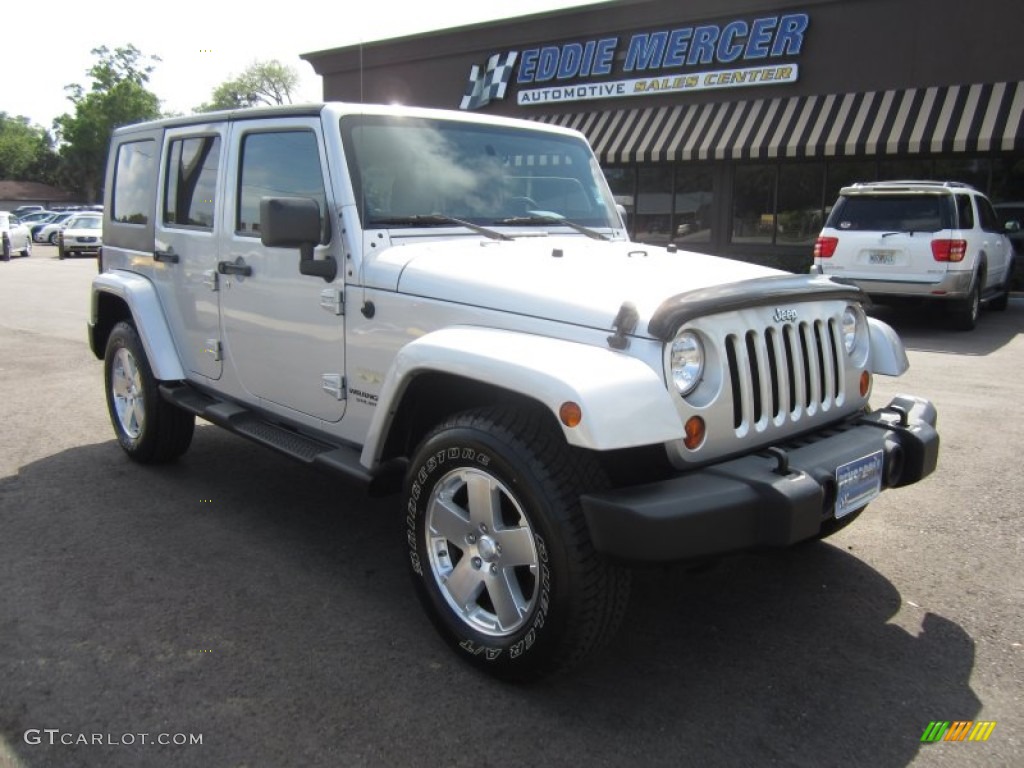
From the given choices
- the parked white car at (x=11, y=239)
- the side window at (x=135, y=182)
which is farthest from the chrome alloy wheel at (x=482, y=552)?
the parked white car at (x=11, y=239)

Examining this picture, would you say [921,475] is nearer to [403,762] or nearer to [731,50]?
[403,762]

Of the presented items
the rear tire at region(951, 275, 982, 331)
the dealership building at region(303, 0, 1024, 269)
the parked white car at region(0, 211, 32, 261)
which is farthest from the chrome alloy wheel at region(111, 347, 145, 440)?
the parked white car at region(0, 211, 32, 261)


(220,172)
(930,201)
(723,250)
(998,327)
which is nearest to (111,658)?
(220,172)

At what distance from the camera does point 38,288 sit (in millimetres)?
17438

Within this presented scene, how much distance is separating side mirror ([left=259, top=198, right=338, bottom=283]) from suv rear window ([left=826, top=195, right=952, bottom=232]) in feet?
30.7

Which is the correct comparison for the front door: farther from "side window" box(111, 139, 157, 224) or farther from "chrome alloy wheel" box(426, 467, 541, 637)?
"side window" box(111, 139, 157, 224)

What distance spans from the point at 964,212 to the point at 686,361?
1029 centimetres

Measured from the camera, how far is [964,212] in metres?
11.3

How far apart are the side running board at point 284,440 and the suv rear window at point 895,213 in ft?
30.2

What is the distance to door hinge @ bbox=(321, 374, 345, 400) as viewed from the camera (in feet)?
12.3

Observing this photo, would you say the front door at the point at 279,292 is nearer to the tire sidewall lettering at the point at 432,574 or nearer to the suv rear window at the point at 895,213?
the tire sidewall lettering at the point at 432,574

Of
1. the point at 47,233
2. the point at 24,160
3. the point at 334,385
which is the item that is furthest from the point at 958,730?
the point at 24,160

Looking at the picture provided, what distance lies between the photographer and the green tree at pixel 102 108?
65.2m

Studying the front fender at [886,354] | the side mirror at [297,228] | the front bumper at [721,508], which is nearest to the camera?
the front bumper at [721,508]
